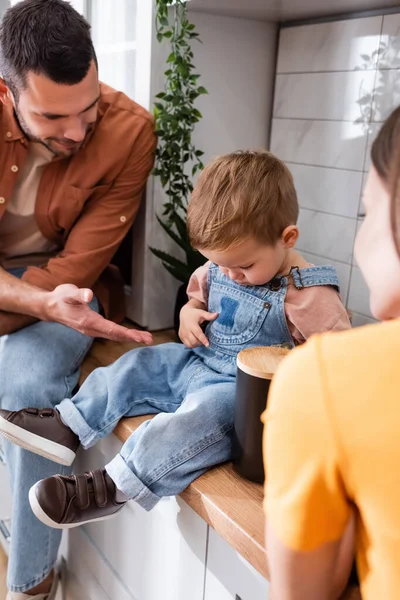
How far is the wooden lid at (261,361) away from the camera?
2.97 ft

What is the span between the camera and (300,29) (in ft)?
5.00

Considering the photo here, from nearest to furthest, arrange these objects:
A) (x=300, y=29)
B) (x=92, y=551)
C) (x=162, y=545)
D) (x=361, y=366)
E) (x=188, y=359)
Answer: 1. (x=361, y=366)
2. (x=162, y=545)
3. (x=188, y=359)
4. (x=92, y=551)
5. (x=300, y=29)

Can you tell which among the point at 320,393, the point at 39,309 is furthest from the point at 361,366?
the point at 39,309

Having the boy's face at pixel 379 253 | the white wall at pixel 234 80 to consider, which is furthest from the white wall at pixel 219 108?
the boy's face at pixel 379 253

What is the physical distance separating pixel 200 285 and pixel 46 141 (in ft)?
1.63

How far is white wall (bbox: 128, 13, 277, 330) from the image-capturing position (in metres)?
1.51

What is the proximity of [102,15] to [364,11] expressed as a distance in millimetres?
679

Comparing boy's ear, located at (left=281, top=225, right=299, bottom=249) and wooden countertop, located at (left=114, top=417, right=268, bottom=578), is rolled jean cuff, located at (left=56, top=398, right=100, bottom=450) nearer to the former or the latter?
wooden countertop, located at (left=114, top=417, right=268, bottom=578)

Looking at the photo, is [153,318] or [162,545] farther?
[153,318]

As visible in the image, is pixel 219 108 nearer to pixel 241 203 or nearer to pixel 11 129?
pixel 11 129

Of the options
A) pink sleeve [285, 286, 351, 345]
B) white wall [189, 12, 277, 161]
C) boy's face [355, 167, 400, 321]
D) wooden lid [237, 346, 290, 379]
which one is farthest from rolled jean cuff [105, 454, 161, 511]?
white wall [189, 12, 277, 161]

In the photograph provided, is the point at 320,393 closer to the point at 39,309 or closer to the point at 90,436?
the point at 90,436

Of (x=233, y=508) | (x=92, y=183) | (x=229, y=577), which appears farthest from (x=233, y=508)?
(x=92, y=183)

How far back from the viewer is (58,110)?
4.20ft
